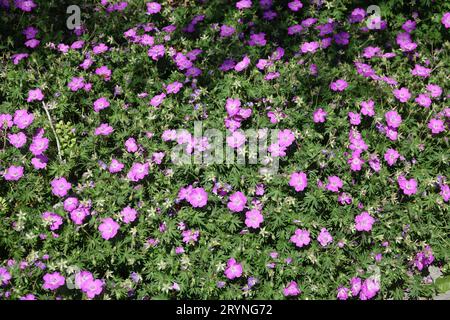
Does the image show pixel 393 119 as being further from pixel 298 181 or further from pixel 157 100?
pixel 157 100

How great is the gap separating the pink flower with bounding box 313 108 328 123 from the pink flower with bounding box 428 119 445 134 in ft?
2.59

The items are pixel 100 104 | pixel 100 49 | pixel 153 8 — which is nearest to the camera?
pixel 100 104

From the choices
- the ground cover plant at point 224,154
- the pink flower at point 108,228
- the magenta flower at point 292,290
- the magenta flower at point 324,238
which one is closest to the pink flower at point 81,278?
the ground cover plant at point 224,154

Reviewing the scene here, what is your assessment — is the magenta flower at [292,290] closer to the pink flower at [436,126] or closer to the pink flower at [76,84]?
the pink flower at [436,126]

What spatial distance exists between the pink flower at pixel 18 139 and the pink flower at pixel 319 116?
2009 millimetres

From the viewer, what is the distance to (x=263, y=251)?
3.45 m

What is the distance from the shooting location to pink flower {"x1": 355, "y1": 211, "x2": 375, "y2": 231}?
11.5 ft

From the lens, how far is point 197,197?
3508 millimetres

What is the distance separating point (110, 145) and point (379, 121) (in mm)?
1928

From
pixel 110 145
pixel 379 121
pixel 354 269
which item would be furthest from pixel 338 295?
pixel 110 145

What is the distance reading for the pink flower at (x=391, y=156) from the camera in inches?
150

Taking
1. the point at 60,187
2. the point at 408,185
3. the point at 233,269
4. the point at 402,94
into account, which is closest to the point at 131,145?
the point at 60,187

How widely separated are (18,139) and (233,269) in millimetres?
1754
